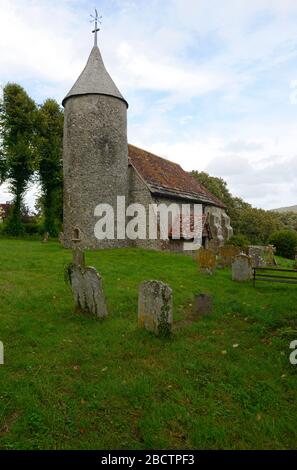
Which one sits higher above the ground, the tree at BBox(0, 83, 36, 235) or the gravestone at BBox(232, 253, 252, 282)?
the tree at BBox(0, 83, 36, 235)

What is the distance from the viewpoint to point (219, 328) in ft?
26.3

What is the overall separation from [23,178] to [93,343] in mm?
28214

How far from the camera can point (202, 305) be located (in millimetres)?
8828

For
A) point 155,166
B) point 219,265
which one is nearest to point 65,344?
point 219,265

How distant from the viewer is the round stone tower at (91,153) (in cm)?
2217

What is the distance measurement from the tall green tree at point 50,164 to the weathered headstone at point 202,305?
26.3m

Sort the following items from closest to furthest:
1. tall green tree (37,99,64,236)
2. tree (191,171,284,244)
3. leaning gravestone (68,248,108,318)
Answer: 1. leaning gravestone (68,248,108,318)
2. tall green tree (37,99,64,236)
3. tree (191,171,284,244)

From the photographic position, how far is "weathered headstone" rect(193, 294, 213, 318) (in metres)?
8.82

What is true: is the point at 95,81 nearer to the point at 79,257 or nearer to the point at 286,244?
the point at 79,257

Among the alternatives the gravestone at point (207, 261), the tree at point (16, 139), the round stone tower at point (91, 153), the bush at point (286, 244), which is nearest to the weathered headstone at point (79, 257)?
the gravestone at point (207, 261)

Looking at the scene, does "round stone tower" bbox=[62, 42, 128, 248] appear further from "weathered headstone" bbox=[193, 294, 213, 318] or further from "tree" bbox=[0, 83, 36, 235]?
"weathered headstone" bbox=[193, 294, 213, 318]

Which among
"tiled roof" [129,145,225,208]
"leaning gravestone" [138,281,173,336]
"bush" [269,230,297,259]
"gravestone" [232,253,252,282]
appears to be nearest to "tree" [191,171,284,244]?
"bush" [269,230,297,259]

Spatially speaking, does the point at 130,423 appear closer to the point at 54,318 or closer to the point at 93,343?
the point at 93,343

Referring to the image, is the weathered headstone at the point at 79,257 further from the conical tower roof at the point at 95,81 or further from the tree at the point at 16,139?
the tree at the point at 16,139
